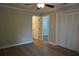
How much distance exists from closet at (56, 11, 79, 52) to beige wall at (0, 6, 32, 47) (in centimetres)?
161

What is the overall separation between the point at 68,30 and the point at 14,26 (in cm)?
245

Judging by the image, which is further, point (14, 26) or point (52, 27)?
point (52, 27)

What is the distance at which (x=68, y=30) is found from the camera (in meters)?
3.76

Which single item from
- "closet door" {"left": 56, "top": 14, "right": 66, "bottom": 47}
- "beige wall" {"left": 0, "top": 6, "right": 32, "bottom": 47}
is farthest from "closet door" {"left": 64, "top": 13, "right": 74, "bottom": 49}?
"beige wall" {"left": 0, "top": 6, "right": 32, "bottom": 47}

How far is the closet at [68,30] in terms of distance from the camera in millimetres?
3453

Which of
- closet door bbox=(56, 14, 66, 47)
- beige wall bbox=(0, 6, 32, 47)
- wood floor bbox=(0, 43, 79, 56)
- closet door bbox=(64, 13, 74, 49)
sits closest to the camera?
wood floor bbox=(0, 43, 79, 56)

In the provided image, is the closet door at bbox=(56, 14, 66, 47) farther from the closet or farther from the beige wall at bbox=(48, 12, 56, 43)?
the beige wall at bbox=(48, 12, 56, 43)

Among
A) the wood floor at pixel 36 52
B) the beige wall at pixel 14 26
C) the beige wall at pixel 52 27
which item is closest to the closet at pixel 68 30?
the beige wall at pixel 52 27

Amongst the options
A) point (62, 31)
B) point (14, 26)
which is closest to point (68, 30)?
point (62, 31)

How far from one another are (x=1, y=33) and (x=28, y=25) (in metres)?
1.49

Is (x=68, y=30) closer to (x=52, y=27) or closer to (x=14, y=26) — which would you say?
(x=52, y=27)

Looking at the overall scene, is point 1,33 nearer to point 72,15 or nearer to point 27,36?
point 27,36

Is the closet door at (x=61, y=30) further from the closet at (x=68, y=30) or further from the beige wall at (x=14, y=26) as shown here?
the beige wall at (x=14, y=26)

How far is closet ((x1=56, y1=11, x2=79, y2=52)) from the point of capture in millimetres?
3453
